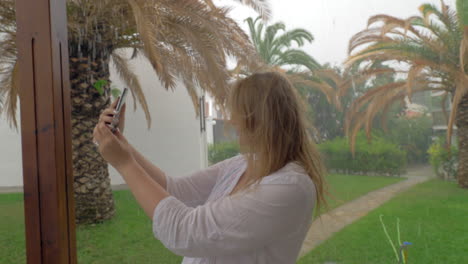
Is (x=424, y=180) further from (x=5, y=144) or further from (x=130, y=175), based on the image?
(x=5, y=144)

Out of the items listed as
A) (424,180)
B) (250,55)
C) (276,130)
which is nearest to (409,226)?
(424,180)

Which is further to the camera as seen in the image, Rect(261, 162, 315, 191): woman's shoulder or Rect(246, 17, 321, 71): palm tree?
Rect(246, 17, 321, 71): palm tree

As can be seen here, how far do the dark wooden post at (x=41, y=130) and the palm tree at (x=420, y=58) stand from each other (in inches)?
63.2

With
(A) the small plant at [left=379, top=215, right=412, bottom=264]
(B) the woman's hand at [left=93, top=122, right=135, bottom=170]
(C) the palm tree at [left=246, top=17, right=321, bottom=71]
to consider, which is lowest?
(A) the small plant at [left=379, top=215, right=412, bottom=264]

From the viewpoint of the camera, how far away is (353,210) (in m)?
2.09

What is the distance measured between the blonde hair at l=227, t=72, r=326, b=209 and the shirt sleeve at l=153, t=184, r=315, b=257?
0.19 feet

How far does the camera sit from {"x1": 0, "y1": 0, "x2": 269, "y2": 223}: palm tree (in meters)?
1.72

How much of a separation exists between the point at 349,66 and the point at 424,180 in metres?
0.75

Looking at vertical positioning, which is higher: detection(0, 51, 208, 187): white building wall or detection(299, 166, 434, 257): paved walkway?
detection(0, 51, 208, 187): white building wall

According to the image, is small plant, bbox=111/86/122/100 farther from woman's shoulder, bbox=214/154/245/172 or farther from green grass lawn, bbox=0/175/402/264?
woman's shoulder, bbox=214/154/245/172

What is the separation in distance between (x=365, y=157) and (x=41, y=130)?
1.74 metres

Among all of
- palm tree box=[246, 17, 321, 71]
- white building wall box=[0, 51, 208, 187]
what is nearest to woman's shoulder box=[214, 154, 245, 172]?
white building wall box=[0, 51, 208, 187]

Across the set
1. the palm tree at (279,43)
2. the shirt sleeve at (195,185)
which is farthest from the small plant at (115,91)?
the shirt sleeve at (195,185)

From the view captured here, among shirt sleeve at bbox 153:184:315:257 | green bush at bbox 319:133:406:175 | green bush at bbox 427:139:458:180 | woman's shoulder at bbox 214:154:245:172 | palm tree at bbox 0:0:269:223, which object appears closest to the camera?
shirt sleeve at bbox 153:184:315:257
